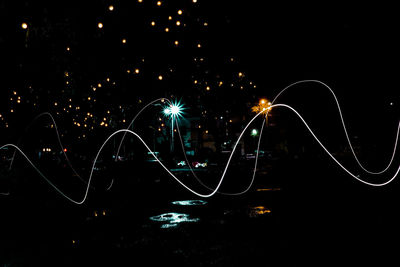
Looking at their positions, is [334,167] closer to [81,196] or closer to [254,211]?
[254,211]

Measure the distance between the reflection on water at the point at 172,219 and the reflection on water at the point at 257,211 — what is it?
140 cm

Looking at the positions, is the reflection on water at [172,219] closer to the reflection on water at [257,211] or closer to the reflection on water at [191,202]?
the reflection on water at [191,202]

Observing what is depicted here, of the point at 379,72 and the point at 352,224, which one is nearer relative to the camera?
the point at 352,224

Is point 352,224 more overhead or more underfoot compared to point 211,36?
more underfoot

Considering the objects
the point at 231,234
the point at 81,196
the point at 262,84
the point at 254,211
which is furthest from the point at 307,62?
the point at 81,196

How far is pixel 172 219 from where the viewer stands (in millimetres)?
6789

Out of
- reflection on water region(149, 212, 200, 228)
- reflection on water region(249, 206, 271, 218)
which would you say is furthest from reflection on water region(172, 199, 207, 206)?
reflection on water region(249, 206, 271, 218)

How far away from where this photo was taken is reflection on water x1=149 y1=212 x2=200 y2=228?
6.32 metres

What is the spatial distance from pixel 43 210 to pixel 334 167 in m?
13.9

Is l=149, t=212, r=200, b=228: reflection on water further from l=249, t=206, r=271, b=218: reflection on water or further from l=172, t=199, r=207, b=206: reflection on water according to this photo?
l=249, t=206, r=271, b=218: reflection on water

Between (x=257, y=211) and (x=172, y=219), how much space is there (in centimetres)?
224

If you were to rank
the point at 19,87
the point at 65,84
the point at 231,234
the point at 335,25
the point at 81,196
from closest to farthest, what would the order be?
the point at 231,234
the point at 81,196
the point at 335,25
the point at 19,87
the point at 65,84

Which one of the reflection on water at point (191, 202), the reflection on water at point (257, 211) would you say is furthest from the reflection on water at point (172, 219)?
the reflection on water at point (257, 211)

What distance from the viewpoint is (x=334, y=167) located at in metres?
15.3
